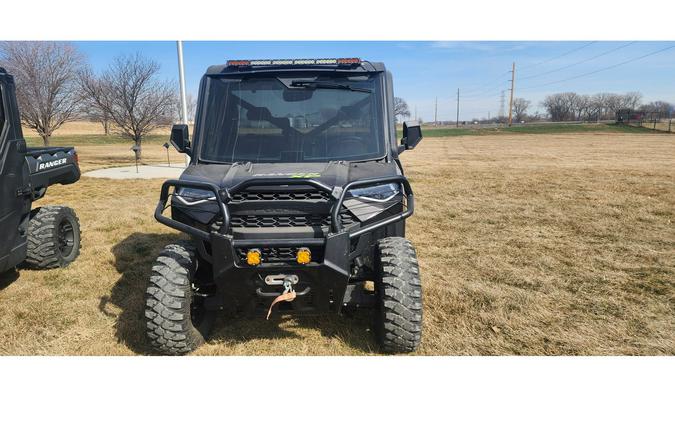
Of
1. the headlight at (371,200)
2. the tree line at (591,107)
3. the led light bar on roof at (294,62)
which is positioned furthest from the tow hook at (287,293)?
the tree line at (591,107)

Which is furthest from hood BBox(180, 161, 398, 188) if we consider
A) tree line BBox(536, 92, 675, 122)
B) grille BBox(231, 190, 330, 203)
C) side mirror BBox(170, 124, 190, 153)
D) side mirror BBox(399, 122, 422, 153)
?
tree line BBox(536, 92, 675, 122)

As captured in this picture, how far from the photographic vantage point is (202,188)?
339 centimetres

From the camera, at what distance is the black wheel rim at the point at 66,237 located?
616 centimetres

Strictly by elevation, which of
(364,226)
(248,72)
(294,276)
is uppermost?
(248,72)

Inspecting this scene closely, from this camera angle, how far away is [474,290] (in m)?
5.00

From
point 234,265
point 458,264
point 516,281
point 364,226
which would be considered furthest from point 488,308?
point 234,265

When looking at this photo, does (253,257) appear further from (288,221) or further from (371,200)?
(371,200)

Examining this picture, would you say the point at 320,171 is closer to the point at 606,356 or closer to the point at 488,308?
the point at 488,308

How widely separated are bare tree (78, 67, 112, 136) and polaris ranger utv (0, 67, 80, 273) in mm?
16151

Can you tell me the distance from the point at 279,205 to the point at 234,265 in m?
0.53

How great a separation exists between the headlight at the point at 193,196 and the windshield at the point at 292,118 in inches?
19.5

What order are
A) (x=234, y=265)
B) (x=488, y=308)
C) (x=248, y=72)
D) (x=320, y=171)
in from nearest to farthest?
(x=234, y=265) < (x=320, y=171) < (x=248, y=72) < (x=488, y=308)

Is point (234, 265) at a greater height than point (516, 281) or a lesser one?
greater

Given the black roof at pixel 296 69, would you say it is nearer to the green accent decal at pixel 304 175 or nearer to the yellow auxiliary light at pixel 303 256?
the green accent decal at pixel 304 175
